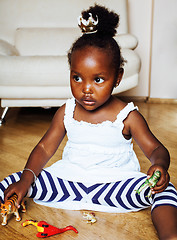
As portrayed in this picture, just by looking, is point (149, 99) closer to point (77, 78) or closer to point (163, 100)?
point (163, 100)

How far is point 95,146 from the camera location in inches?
36.0

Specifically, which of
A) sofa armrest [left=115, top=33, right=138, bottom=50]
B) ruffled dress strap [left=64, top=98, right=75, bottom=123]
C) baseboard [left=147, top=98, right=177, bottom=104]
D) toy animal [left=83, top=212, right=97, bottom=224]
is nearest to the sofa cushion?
sofa armrest [left=115, top=33, right=138, bottom=50]

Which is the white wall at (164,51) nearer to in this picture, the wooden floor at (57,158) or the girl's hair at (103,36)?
the wooden floor at (57,158)

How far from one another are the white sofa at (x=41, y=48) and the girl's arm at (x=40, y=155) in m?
0.83

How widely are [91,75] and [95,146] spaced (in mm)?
214

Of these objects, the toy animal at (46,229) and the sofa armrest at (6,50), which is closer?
the toy animal at (46,229)

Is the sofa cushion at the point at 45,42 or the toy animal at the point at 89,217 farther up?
the sofa cushion at the point at 45,42

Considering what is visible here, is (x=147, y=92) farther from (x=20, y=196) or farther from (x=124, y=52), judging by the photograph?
(x=20, y=196)

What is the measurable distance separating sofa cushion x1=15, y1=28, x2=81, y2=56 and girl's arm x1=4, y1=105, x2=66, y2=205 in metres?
1.40

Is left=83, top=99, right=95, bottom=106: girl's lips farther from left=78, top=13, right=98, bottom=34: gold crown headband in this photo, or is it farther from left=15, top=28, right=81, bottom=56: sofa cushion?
left=15, top=28, right=81, bottom=56: sofa cushion

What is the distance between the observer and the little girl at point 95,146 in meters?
0.81

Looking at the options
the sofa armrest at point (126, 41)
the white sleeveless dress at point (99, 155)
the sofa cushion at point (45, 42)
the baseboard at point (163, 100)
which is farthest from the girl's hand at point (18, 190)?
the baseboard at point (163, 100)

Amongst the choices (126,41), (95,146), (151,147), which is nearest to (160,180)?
(151,147)

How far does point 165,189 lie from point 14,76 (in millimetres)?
1218
